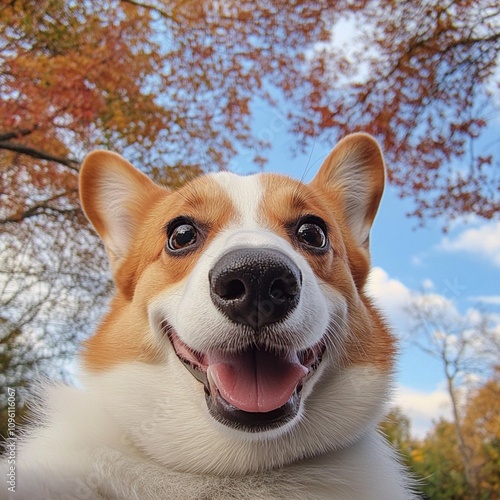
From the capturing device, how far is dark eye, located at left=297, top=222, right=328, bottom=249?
2180 mm

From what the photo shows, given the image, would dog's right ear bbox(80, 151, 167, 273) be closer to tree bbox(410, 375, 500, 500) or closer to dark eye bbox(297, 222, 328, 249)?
dark eye bbox(297, 222, 328, 249)

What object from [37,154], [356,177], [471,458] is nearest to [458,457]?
[471,458]

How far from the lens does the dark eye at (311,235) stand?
2180 mm

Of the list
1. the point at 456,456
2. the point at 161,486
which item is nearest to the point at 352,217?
the point at 161,486

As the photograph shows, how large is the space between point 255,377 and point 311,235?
74cm

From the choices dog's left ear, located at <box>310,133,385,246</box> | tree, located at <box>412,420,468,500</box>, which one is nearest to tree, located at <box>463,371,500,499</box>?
tree, located at <box>412,420,468,500</box>

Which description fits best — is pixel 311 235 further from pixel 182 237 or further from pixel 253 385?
pixel 253 385

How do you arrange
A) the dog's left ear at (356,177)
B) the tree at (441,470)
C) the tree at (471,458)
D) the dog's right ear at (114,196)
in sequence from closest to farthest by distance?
the dog's right ear at (114,196), the dog's left ear at (356,177), the tree at (441,470), the tree at (471,458)

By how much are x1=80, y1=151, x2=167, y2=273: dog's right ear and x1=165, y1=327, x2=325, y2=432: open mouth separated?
1059mm

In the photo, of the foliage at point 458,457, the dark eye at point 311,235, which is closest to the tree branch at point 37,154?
the dark eye at point 311,235

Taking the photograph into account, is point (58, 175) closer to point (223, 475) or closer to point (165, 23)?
point (165, 23)

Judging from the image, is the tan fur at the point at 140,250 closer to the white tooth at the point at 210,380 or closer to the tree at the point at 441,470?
the white tooth at the point at 210,380

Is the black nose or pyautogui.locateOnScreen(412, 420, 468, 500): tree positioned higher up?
pyautogui.locateOnScreen(412, 420, 468, 500): tree

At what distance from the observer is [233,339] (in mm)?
1684
